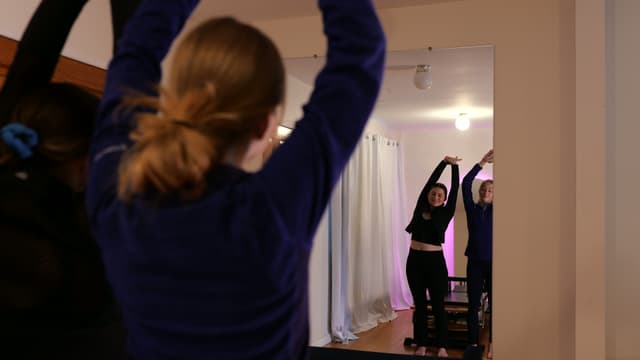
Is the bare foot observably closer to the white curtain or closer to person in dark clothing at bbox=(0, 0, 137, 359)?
the white curtain

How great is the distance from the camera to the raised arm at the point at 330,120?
20.2 inches

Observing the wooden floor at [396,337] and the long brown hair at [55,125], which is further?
the wooden floor at [396,337]

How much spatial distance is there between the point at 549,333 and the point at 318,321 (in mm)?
1650

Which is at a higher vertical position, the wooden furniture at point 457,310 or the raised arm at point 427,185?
the raised arm at point 427,185

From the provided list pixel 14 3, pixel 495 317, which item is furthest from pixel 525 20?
pixel 14 3

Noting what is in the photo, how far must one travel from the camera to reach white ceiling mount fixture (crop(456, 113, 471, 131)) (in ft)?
10.6

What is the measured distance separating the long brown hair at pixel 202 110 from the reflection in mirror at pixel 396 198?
7.85 ft

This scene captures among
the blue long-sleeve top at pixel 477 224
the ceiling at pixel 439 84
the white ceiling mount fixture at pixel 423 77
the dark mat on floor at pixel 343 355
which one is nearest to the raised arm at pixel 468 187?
the blue long-sleeve top at pixel 477 224

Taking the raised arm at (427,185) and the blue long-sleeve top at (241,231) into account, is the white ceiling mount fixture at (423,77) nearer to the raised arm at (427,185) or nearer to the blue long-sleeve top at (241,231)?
the raised arm at (427,185)

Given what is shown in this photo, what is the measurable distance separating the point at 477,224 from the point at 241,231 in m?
2.59

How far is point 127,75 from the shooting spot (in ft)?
1.93

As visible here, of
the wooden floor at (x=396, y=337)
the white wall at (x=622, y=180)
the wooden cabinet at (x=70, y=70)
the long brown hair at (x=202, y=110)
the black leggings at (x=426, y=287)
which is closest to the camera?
the long brown hair at (x=202, y=110)

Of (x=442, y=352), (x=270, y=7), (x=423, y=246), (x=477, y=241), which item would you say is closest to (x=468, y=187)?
(x=477, y=241)

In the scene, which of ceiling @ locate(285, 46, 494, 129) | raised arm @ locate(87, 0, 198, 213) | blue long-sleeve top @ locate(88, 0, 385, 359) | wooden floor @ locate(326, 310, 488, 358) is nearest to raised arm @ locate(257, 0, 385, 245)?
blue long-sleeve top @ locate(88, 0, 385, 359)
